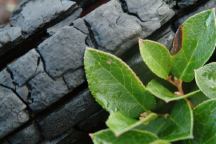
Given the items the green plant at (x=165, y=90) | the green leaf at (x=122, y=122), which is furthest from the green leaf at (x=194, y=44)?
the green leaf at (x=122, y=122)

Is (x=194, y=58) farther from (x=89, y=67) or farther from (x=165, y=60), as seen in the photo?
(x=89, y=67)

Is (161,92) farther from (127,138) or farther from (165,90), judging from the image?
(127,138)

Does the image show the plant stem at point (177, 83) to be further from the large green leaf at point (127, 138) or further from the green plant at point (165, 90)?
the large green leaf at point (127, 138)

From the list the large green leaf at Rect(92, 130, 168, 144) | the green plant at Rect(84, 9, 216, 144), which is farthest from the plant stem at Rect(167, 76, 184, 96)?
the large green leaf at Rect(92, 130, 168, 144)

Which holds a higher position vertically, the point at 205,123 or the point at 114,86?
the point at 114,86

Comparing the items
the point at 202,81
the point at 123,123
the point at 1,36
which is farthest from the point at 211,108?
the point at 1,36

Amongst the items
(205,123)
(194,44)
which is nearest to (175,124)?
(205,123)
